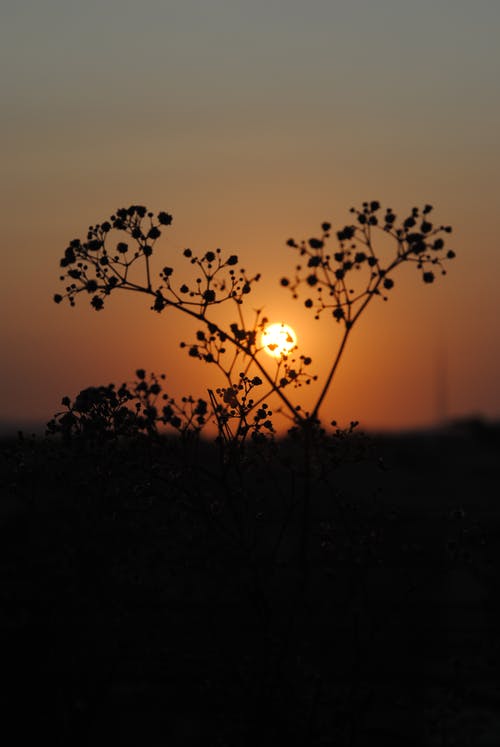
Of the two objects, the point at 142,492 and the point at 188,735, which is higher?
the point at 142,492

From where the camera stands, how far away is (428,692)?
731 inches

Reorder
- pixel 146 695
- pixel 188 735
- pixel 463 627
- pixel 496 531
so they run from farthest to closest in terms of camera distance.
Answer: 1. pixel 496 531
2. pixel 463 627
3. pixel 146 695
4. pixel 188 735

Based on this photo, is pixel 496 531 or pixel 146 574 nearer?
pixel 146 574

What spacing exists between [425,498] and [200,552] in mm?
53468

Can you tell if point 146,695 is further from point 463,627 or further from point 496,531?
point 496,531

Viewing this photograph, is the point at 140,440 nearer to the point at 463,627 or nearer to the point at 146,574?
the point at 146,574

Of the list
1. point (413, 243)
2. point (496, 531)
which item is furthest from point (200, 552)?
point (496, 531)

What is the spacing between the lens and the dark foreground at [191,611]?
9.48 metres

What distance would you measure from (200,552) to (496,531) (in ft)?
104

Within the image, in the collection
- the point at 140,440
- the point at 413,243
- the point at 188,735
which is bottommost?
the point at 188,735

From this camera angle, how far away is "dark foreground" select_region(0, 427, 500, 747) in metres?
9.48

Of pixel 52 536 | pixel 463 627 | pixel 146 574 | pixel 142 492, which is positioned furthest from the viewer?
pixel 463 627

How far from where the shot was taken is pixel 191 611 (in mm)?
14445

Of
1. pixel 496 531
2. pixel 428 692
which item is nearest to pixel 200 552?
pixel 428 692
